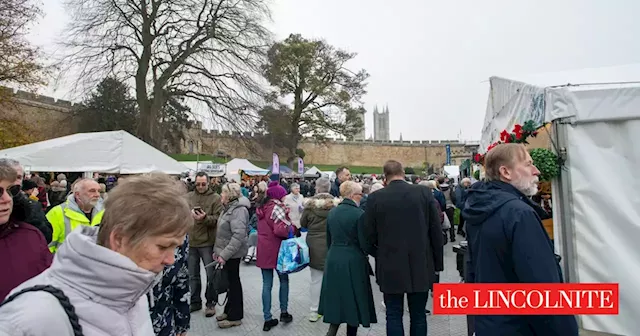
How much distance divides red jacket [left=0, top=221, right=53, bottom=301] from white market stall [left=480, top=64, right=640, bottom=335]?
4199 millimetres

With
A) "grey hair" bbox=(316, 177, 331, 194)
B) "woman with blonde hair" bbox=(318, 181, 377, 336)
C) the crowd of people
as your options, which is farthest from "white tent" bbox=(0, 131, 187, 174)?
"woman with blonde hair" bbox=(318, 181, 377, 336)

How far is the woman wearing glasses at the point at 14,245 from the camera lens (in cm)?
210

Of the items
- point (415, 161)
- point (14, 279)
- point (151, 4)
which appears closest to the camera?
point (14, 279)

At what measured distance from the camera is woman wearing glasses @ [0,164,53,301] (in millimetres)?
2096

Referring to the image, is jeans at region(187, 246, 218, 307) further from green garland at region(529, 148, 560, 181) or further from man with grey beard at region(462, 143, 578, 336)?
green garland at region(529, 148, 560, 181)

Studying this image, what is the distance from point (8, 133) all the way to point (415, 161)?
5341 centimetres

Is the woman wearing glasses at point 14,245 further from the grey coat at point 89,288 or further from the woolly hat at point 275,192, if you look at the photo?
the woolly hat at point 275,192

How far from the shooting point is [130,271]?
3.67 feet

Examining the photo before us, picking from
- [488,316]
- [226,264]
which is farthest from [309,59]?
[488,316]

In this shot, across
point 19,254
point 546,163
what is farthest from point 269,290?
point 546,163

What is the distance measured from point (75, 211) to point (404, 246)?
299 cm

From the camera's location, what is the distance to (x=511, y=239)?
2.13m

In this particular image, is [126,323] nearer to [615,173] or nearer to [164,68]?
[615,173]

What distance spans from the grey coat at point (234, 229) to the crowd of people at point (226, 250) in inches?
0.5
